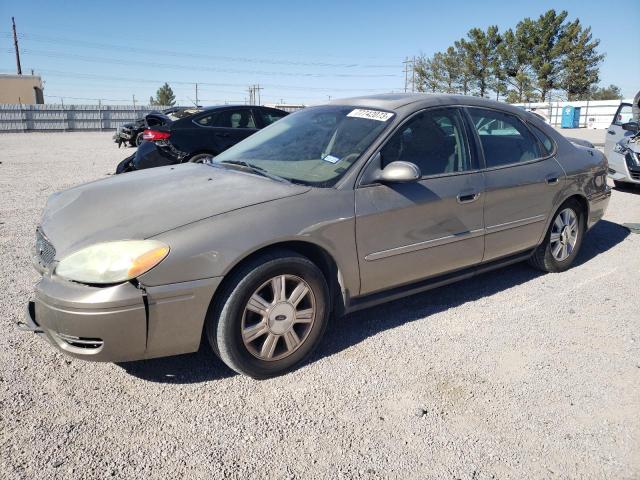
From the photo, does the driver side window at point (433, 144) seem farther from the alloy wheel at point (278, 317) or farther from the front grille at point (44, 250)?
the front grille at point (44, 250)

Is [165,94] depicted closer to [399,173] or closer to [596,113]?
[596,113]

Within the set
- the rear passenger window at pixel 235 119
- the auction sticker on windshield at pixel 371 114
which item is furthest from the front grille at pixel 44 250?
the rear passenger window at pixel 235 119

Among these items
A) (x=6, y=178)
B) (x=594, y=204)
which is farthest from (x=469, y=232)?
(x=6, y=178)

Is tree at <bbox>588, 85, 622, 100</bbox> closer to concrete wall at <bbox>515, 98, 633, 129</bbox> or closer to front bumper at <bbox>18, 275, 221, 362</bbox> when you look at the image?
concrete wall at <bbox>515, 98, 633, 129</bbox>

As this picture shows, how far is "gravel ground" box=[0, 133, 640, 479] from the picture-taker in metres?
2.31

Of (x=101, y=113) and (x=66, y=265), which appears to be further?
(x=101, y=113)

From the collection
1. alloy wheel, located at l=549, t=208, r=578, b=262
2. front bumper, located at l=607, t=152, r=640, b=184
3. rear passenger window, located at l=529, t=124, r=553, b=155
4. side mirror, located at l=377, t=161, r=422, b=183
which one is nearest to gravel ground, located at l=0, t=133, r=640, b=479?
alloy wheel, located at l=549, t=208, r=578, b=262

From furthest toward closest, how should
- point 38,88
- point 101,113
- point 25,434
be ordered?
point 38,88
point 101,113
point 25,434

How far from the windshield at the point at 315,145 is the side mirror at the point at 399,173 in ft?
0.76

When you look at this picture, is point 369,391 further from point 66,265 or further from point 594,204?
point 594,204

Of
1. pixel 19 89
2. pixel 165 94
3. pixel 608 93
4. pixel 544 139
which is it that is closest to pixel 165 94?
pixel 165 94

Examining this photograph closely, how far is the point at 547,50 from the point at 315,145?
190ft

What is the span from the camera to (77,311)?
2.49m

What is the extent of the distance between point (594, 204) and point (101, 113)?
35.7 metres
